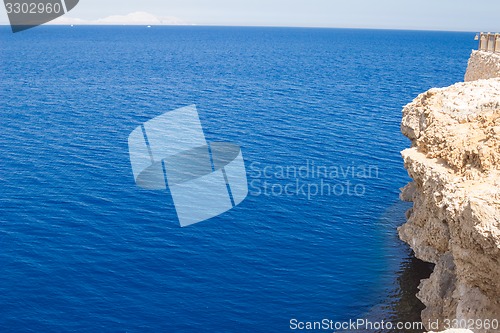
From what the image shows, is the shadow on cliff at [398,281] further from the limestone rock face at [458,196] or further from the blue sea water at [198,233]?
the limestone rock face at [458,196]

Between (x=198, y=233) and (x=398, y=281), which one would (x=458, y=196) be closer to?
(x=398, y=281)

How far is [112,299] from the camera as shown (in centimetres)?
2895

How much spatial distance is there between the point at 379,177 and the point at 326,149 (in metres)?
7.81

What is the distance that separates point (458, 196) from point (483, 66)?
70.1ft

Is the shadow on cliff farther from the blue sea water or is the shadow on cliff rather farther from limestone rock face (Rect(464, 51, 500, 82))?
limestone rock face (Rect(464, 51, 500, 82))

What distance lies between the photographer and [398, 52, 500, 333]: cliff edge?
20688mm

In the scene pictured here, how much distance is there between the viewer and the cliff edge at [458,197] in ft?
67.9

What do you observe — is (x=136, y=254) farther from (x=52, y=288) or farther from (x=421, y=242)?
(x=421, y=242)

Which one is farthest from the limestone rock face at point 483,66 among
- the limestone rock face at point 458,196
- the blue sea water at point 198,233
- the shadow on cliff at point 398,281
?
the shadow on cliff at point 398,281

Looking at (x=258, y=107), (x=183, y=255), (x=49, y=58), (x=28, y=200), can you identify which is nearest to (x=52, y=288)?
(x=183, y=255)

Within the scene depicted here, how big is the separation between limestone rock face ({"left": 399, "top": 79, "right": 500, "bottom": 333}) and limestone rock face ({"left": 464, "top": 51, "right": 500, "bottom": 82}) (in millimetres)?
8714

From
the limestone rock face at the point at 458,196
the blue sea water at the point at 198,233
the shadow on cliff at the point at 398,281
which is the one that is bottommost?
the shadow on cliff at the point at 398,281

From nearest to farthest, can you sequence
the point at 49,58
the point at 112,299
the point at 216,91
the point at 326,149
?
1. the point at 112,299
2. the point at 326,149
3. the point at 216,91
4. the point at 49,58

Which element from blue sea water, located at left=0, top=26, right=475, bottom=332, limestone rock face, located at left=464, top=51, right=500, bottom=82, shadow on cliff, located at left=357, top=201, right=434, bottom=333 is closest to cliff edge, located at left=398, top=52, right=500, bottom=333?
shadow on cliff, located at left=357, top=201, right=434, bottom=333
